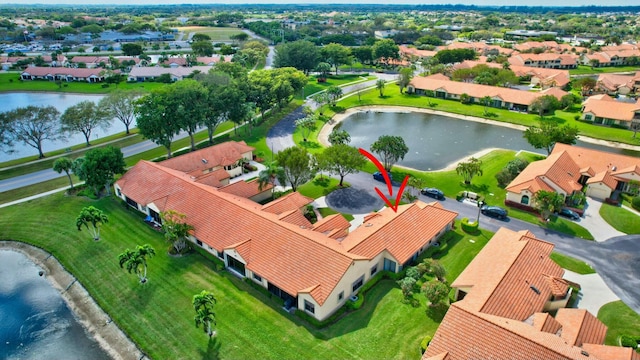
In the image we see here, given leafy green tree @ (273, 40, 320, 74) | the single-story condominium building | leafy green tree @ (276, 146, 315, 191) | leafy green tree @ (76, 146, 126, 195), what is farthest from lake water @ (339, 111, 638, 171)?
the single-story condominium building

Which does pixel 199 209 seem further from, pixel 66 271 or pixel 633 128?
pixel 633 128

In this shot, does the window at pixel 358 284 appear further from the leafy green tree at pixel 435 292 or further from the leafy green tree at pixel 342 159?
the leafy green tree at pixel 342 159

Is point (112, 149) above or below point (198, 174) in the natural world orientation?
above

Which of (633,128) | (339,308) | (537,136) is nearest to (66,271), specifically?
(339,308)

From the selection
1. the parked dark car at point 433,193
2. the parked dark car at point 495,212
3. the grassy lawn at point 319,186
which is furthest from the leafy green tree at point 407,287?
the grassy lawn at point 319,186

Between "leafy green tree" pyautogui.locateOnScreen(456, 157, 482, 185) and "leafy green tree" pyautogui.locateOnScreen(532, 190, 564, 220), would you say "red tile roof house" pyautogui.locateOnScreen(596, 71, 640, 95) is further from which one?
"leafy green tree" pyautogui.locateOnScreen(532, 190, 564, 220)

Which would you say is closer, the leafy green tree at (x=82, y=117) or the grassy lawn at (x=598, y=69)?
the leafy green tree at (x=82, y=117)
